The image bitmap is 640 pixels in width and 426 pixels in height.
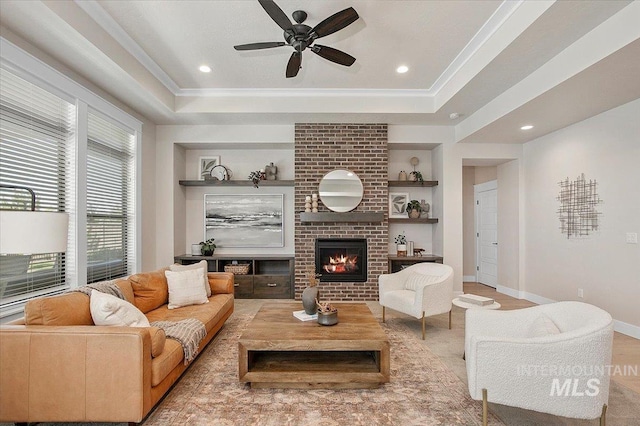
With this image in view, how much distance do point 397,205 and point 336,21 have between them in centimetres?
360

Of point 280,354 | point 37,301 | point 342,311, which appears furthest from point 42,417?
point 342,311

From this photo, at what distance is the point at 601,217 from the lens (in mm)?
3752

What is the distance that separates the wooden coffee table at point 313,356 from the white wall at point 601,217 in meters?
3.12

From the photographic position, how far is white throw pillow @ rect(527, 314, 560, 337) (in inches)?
75.1

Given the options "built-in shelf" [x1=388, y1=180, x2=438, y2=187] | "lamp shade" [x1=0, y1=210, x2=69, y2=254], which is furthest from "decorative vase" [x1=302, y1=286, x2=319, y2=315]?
"built-in shelf" [x1=388, y1=180, x2=438, y2=187]

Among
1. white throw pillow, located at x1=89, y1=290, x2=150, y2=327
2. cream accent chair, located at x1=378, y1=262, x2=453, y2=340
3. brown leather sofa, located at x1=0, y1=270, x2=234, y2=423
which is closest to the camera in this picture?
brown leather sofa, located at x1=0, y1=270, x2=234, y2=423

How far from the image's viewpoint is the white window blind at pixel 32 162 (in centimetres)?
251

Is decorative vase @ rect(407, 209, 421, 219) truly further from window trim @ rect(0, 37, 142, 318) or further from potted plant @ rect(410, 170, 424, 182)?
window trim @ rect(0, 37, 142, 318)

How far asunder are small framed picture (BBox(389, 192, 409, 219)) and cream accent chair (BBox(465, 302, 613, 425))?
3.64 metres

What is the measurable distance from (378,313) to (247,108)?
340 centimetres

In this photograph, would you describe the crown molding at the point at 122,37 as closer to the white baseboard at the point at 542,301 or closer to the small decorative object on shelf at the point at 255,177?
the small decorative object on shelf at the point at 255,177

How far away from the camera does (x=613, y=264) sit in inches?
142

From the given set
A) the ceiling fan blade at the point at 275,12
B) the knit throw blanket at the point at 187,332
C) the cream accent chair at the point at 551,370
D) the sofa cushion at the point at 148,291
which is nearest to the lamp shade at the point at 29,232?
the knit throw blanket at the point at 187,332

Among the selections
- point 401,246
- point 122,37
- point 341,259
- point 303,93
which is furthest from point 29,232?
point 401,246
